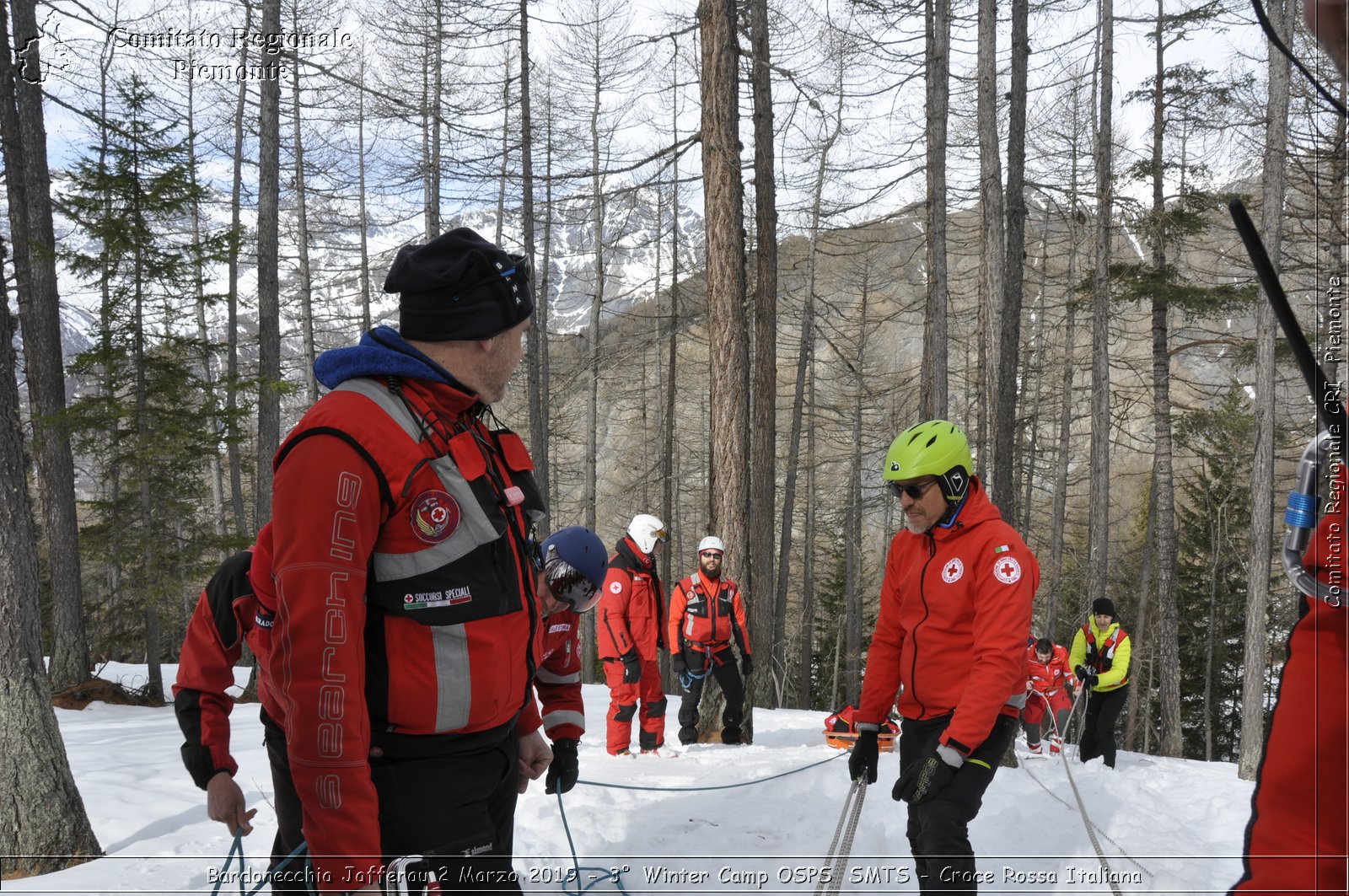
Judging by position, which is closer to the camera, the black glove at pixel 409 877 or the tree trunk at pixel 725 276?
the black glove at pixel 409 877

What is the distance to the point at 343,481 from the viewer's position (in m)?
1.85

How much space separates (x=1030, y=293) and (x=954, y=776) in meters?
29.1

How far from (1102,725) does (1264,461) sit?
3.99m

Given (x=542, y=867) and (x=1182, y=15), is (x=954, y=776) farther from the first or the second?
(x=1182, y=15)

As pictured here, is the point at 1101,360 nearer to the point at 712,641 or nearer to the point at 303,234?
the point at 712,641

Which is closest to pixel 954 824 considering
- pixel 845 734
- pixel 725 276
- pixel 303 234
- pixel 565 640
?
pixel 565 640

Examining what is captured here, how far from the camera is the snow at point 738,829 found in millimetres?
4816

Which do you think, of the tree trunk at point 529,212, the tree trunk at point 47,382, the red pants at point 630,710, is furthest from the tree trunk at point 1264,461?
the tree trunk at point 47,382

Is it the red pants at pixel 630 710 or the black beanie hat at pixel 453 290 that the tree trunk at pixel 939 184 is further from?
the black beanie hat at pixel 453 290

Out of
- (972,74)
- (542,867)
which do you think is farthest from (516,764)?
(972,74)

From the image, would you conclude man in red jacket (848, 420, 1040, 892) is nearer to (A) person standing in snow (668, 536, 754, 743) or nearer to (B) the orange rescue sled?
(B) the orange rescue sled

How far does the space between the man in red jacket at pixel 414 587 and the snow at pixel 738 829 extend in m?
2.86

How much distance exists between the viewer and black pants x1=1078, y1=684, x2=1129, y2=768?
9.77m

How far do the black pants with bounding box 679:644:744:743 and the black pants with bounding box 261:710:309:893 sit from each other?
278 inches
